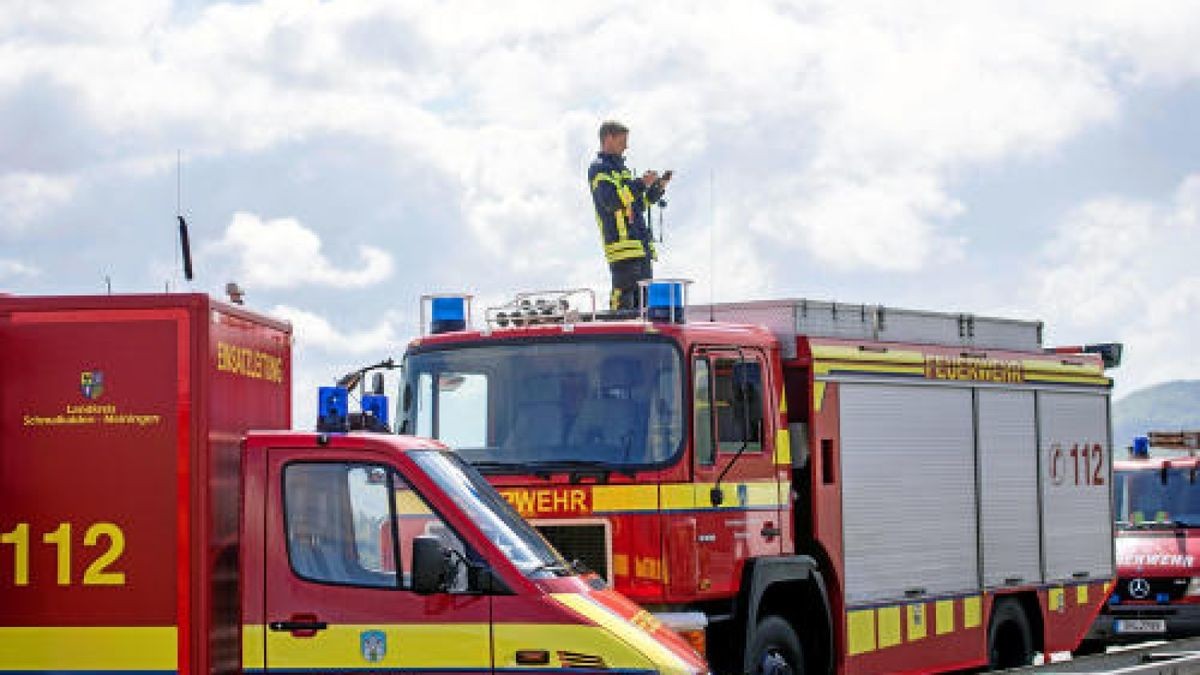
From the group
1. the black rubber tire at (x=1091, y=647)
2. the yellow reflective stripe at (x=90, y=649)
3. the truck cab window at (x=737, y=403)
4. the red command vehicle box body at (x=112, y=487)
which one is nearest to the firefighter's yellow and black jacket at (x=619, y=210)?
the truck cab window at (x=737, y=403)

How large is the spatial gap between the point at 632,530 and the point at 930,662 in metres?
3.90

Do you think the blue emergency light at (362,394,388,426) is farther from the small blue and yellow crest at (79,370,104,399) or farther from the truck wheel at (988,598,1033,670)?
the truck wheel at (988,598,1033,670)

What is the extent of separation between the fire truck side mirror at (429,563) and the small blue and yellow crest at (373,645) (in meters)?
0.28

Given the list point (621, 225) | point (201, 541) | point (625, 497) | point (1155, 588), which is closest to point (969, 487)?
point (621, 225)

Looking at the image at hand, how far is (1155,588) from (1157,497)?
1.31 m

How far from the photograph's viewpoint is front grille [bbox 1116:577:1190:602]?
21.3m

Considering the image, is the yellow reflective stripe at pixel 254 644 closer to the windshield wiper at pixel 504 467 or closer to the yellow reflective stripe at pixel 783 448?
the windshield wiper at pixel 504 467

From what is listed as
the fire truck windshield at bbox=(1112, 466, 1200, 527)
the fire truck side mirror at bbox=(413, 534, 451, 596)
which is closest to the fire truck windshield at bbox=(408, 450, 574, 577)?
the fire truck side mirror at bbox=(413, 534, 451, 596)

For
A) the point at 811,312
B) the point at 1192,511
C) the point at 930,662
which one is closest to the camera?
the point at 811,312

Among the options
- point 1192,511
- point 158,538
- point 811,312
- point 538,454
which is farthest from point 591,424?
point 1192,511

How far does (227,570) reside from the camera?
9.29 m

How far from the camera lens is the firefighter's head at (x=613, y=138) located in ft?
53.1

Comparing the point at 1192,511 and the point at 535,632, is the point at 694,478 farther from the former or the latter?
the point at 1192,511

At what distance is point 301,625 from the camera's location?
9.19m
